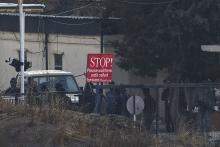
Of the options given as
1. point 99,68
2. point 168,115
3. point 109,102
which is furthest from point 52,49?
point 168,115

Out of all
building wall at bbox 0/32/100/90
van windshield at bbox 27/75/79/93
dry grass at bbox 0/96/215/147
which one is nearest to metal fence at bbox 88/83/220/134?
dry grass at bbox 0/96/215/147

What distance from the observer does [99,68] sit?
26281mm

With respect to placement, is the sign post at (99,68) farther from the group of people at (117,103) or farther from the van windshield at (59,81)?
the group of people at (117,103)

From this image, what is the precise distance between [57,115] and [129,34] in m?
20.5

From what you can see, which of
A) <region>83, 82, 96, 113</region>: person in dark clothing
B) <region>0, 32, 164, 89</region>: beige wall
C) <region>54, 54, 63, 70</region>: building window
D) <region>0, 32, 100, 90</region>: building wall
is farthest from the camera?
<region>54, 54, 63, 70</region>: building window

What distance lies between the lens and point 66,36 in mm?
39781

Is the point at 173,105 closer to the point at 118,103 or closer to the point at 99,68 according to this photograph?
the point at 118,103

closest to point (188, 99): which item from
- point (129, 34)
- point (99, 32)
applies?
point (129, 34)

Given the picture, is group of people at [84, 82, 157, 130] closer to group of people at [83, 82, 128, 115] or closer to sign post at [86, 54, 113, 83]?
group of people at [83, 82, 128, 115]

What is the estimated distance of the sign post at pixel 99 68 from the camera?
26.0 meters

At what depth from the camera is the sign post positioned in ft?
85.2

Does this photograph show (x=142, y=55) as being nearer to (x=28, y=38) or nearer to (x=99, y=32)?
(x=99, y=32)

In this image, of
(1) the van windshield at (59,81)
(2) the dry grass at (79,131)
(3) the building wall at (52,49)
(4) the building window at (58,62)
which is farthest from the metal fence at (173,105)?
(4) the building window at (58,62)

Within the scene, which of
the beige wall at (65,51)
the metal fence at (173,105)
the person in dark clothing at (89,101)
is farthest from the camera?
the beige wall at (65,51)
